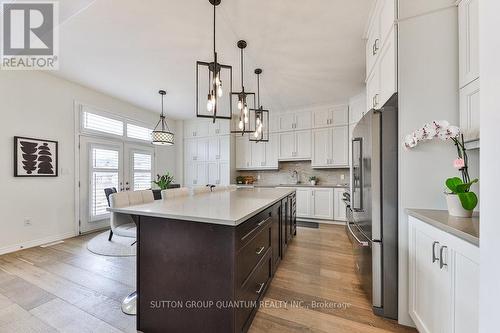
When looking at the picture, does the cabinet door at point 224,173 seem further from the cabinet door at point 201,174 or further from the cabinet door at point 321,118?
the cabinet door at point 321,118

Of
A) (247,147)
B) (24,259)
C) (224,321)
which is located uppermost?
(247,147)

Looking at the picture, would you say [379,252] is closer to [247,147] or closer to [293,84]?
[293,84]

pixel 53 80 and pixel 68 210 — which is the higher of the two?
pixel 53 80

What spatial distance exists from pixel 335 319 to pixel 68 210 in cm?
452

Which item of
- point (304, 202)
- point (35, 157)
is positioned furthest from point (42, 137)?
point (304, 202)

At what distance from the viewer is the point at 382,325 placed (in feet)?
5.29

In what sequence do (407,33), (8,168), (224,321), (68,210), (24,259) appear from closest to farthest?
(224,321)
(407,33)
(24,259)
(8,168)
(68,210)

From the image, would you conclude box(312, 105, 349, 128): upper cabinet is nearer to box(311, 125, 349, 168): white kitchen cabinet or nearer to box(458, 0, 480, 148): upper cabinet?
box(311, 125, 349, 168): white kitchen cabinet

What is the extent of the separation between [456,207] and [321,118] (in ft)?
13.1

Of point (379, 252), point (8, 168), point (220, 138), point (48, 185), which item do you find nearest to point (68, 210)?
point (48, 185)

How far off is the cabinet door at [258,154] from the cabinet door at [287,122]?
0.70 m

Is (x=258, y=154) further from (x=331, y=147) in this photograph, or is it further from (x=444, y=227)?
(x=444, y=227)

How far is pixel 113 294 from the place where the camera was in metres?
2.01

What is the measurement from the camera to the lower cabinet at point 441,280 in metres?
0.97
